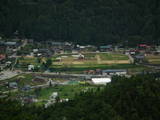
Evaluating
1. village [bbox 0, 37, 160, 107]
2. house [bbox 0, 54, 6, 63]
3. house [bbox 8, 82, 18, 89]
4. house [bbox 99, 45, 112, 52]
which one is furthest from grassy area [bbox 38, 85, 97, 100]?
house [bbox 99, 45, 112, 52]

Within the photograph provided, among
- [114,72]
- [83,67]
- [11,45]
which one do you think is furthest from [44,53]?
[114,72]

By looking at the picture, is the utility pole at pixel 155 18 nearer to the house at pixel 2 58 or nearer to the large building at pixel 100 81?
the large building at pixel 100 81

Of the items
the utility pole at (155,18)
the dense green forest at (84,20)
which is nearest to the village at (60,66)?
the dense green forest at (84,20)

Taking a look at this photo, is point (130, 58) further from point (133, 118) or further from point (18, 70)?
point (133, 118)

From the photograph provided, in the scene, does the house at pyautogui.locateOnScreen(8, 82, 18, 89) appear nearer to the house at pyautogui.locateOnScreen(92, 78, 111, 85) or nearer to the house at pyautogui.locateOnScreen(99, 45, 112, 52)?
the house at pyautogui.locateOnScreen(92, 78, 111, 85)

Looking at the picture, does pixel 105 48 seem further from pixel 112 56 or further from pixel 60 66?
pixel 60 66

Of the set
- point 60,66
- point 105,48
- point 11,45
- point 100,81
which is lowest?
point 100,81

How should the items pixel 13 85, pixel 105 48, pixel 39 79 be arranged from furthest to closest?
pixel 105 48 < pixel 39 79 < pixel 13 85
